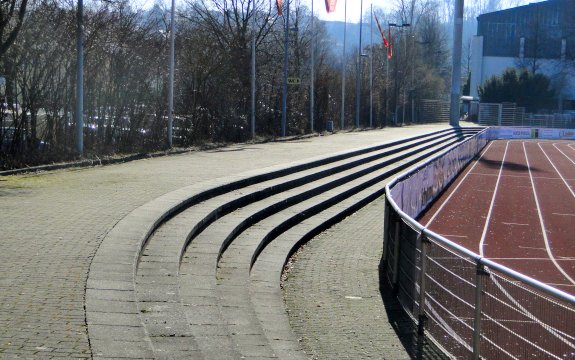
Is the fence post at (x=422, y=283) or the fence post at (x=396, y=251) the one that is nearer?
the fence post at (x=422, y=283)

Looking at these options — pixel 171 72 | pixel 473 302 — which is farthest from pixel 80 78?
pixel 473 302

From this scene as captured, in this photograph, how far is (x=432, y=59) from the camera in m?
111

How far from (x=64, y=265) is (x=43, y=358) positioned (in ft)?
10.3

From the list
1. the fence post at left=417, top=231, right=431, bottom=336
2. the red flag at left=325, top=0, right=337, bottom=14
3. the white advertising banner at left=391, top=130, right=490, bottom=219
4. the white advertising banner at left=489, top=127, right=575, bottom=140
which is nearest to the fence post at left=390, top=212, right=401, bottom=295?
the fence post at left=417, top=231, right=431, bottom=336

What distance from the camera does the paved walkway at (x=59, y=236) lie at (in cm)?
646

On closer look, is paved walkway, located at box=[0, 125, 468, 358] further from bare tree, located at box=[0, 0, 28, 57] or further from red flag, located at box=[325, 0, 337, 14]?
red flag, located at box=[325, 0, 337, 14]

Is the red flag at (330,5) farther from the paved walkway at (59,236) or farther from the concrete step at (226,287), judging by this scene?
the concrete step at (226,287)

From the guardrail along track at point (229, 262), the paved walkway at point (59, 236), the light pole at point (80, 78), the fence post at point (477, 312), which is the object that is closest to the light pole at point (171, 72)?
the light pole at point (80, 78)

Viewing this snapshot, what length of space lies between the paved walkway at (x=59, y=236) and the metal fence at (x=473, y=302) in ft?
10.2

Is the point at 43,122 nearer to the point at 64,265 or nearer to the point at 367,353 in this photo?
the point at 64,265

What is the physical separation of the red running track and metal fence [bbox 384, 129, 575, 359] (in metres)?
4.71

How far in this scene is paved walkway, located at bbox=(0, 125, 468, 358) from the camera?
6465mm

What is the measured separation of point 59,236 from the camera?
1055cm

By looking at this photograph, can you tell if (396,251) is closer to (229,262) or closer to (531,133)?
(229,262)
